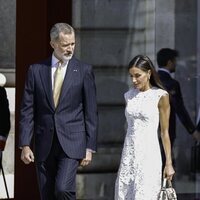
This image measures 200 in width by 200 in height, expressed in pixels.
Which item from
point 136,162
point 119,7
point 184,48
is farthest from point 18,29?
point 136,162

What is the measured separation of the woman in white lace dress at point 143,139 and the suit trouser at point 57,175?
21.9 inches

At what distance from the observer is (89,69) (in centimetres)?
927

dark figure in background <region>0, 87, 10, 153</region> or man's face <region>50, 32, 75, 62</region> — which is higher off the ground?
man's face <region>50, 32, 75, 62</region>

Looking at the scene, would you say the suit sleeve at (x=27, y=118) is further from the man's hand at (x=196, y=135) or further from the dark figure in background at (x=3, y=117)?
the dark figure in background at (x=3, y=117)

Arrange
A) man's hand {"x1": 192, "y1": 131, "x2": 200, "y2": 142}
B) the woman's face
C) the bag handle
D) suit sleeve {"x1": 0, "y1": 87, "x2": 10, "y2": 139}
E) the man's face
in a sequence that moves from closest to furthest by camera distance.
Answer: the man's face → the bag handle → the woman's face → man's hand {"x1": 192, "y1": 131, "x2": 200, "y2": 142} → suit sleeve {"x1": 0, "y1": 87, "x2": 10, "y2": 139}

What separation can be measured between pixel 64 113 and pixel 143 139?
81cm

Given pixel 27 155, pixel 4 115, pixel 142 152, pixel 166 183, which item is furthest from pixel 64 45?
pixel 4 115

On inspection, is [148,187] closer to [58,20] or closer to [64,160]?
[64,160]

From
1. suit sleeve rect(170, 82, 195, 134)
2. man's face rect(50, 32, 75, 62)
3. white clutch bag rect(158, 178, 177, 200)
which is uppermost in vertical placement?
man's face rect(50, 32, 75, 62)

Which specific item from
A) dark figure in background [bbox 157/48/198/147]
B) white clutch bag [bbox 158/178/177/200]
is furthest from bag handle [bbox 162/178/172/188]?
dark figure in background [bbox 157/48/198/147]

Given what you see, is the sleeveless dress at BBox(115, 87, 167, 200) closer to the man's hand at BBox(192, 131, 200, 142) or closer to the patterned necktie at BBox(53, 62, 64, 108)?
the patterned necktie at BBox(53, 62, 64, 108)

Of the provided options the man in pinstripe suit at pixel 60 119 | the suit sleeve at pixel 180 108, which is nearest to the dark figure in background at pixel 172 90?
the suit sleeve at pixel 180 108

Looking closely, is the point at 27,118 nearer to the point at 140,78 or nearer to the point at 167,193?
the point at 140,78

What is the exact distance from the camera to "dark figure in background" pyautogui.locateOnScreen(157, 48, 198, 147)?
37.4 feet
